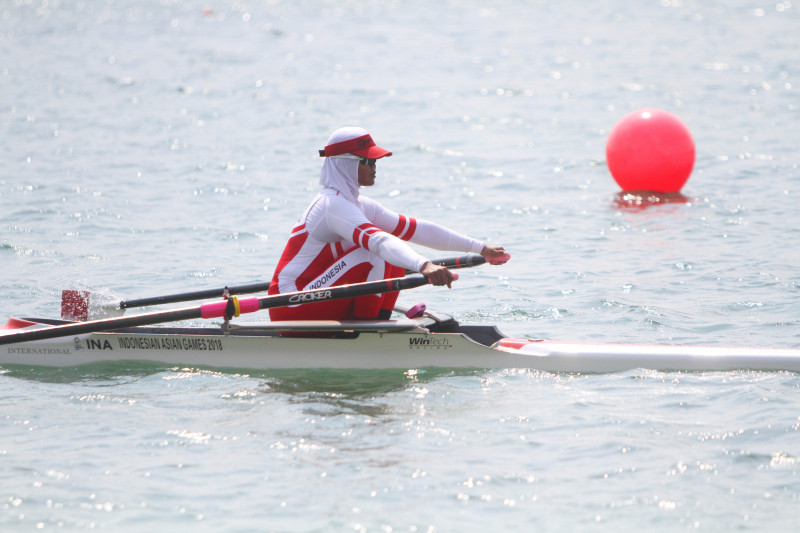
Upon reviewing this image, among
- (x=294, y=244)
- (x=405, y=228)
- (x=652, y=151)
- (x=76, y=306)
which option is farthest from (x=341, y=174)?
(x=652, y=151)

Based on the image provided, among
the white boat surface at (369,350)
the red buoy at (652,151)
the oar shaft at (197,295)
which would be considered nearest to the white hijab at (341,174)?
the white boat surface at (369,350)

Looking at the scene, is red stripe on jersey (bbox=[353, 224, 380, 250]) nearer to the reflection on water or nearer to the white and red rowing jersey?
the white and red rowing jersey

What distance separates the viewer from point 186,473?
202 inches

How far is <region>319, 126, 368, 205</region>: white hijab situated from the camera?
6344mm

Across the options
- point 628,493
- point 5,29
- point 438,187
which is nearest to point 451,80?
point 438,187

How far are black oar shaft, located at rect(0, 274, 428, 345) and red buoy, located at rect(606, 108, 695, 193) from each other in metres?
6.58

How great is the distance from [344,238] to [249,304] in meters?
0.73

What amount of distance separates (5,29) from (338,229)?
2890 centimetres

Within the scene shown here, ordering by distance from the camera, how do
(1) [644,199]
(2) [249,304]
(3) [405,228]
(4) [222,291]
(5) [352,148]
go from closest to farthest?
(2) [249,304]
(5) [352,148]
(3) [405,228]
(4) [222,291]
(1) [644,199]

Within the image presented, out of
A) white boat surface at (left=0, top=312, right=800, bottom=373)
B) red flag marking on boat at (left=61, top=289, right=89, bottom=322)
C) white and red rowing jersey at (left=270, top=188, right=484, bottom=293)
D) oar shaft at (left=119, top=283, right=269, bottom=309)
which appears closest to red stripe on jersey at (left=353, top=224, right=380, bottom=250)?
white and red rowing jersey at (left=270, top=188, right=484, bottom=293)

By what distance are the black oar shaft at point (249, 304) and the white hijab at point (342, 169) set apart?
0.67m

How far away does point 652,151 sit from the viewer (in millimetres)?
11922

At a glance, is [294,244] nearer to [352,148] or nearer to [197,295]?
[352,148]

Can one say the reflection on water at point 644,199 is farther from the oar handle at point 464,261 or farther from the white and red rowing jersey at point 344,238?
the oar handle at point 464,261
